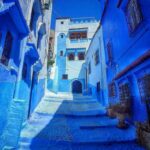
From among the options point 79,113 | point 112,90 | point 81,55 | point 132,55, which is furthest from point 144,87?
point 81,55

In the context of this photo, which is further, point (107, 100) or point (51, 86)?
point (51, 86)

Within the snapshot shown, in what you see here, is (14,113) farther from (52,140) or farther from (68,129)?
(68,129)

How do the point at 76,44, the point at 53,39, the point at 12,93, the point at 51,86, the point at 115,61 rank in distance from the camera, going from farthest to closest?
the point at 53,39 → the point at 76,44 → the point at 51,86 → the point at 115,61 → the point at 12,93

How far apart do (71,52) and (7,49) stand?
18528mm

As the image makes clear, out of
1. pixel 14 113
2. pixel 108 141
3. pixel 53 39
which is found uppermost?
pixel 53 39

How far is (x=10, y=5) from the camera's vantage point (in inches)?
168

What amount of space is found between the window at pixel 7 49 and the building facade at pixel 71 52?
52.3 ft

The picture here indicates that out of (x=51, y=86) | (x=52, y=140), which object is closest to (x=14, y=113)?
(x=52, y=140)

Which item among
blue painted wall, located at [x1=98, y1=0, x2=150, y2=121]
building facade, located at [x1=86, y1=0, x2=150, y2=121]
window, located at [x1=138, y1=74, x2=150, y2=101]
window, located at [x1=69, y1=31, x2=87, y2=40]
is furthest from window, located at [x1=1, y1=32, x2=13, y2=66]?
window, located at [x1=69, y1=31, x2=87, y2=40]

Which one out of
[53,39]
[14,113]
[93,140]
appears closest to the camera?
[14,113]

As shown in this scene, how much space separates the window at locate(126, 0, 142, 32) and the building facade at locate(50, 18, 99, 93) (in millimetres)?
15278

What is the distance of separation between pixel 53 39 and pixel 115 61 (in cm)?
1836

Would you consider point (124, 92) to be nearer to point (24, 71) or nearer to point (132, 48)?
point (132, 48)

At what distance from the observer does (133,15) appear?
6.27 m
